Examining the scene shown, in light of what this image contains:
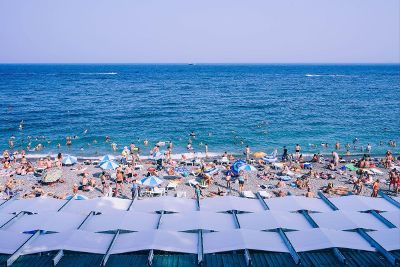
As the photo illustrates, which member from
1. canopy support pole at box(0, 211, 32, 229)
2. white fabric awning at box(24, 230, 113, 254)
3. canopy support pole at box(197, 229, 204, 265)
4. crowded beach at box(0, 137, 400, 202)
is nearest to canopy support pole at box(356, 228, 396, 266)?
canopy support pole at box(197, 229, 204, 265)

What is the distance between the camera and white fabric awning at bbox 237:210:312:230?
11303 mm

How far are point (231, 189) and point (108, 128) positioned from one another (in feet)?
88.3

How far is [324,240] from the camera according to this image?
1019 centimetres

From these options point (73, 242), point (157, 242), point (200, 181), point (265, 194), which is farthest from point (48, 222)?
point (200, 181)

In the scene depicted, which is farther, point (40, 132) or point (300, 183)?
point (40, 132)

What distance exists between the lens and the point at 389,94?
7638 centimetres

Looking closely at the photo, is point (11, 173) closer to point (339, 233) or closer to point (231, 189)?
point (231, 189)

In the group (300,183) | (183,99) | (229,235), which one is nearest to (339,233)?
(229,235)

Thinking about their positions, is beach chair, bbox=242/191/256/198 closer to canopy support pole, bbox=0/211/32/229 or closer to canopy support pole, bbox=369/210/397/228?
canopy support pole, bbox=369/210/397/228

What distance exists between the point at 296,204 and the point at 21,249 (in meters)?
9.62

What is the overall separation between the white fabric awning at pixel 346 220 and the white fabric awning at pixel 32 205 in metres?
9.99

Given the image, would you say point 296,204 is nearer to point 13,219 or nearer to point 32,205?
point 32,205

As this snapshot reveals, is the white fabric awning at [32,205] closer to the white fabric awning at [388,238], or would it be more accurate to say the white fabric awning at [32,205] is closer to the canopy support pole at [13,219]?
the canopy support pole at [13,219]

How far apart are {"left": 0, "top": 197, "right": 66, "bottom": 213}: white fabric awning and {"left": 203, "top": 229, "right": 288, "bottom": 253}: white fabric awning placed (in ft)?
20.9
